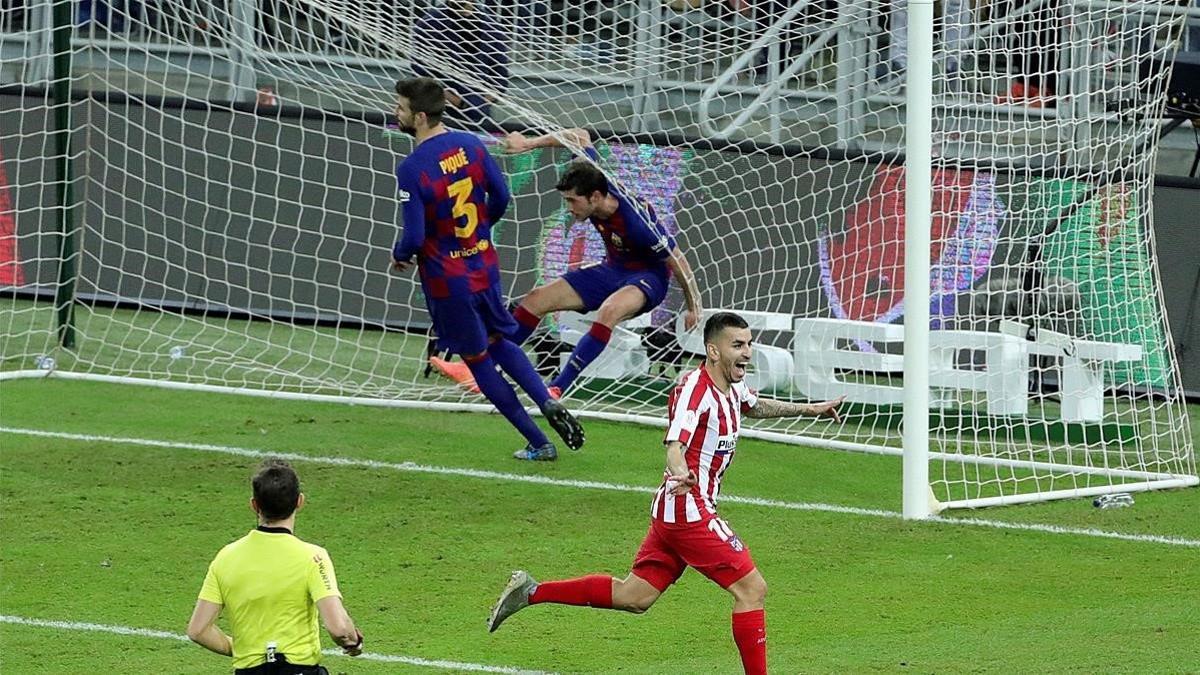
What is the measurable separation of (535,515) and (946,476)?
2489mm

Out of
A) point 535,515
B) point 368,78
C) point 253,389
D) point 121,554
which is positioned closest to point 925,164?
point 535,515

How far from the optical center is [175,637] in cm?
723

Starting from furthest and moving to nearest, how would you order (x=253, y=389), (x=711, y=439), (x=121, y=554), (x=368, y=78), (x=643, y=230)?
(x=368, y=78), (x=253, y=389), (x=643, y=230), (x=121, y=554), (x=711, y=439)

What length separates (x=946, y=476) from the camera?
1031cm

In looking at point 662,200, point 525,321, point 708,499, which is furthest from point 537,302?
point 708,499

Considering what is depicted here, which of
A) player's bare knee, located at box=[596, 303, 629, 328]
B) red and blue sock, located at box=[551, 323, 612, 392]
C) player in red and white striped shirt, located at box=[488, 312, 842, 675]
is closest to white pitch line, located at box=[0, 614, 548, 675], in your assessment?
player in red and white striped shirt, located at box=[488, 312, 842, 675]

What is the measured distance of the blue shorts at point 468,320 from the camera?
10188 millimetres

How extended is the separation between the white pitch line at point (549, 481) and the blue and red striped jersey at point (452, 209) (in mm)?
1044

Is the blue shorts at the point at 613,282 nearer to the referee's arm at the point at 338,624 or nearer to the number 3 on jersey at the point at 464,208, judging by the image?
the number 3 on jersey at the point at 464,208

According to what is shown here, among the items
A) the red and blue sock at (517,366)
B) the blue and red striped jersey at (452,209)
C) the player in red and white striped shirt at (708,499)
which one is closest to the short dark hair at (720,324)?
the player in red and white striped shirt at (708,499)

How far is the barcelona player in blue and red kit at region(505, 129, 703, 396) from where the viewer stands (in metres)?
11.1

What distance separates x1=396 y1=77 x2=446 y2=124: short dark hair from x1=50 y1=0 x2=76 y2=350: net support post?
4.07 m

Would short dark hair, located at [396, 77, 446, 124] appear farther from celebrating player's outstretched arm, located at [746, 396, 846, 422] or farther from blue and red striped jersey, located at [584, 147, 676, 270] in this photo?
celebrating player's outstretched arm, located at [746, 396, 846, 422]

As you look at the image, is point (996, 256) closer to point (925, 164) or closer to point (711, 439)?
point (925, 164)
